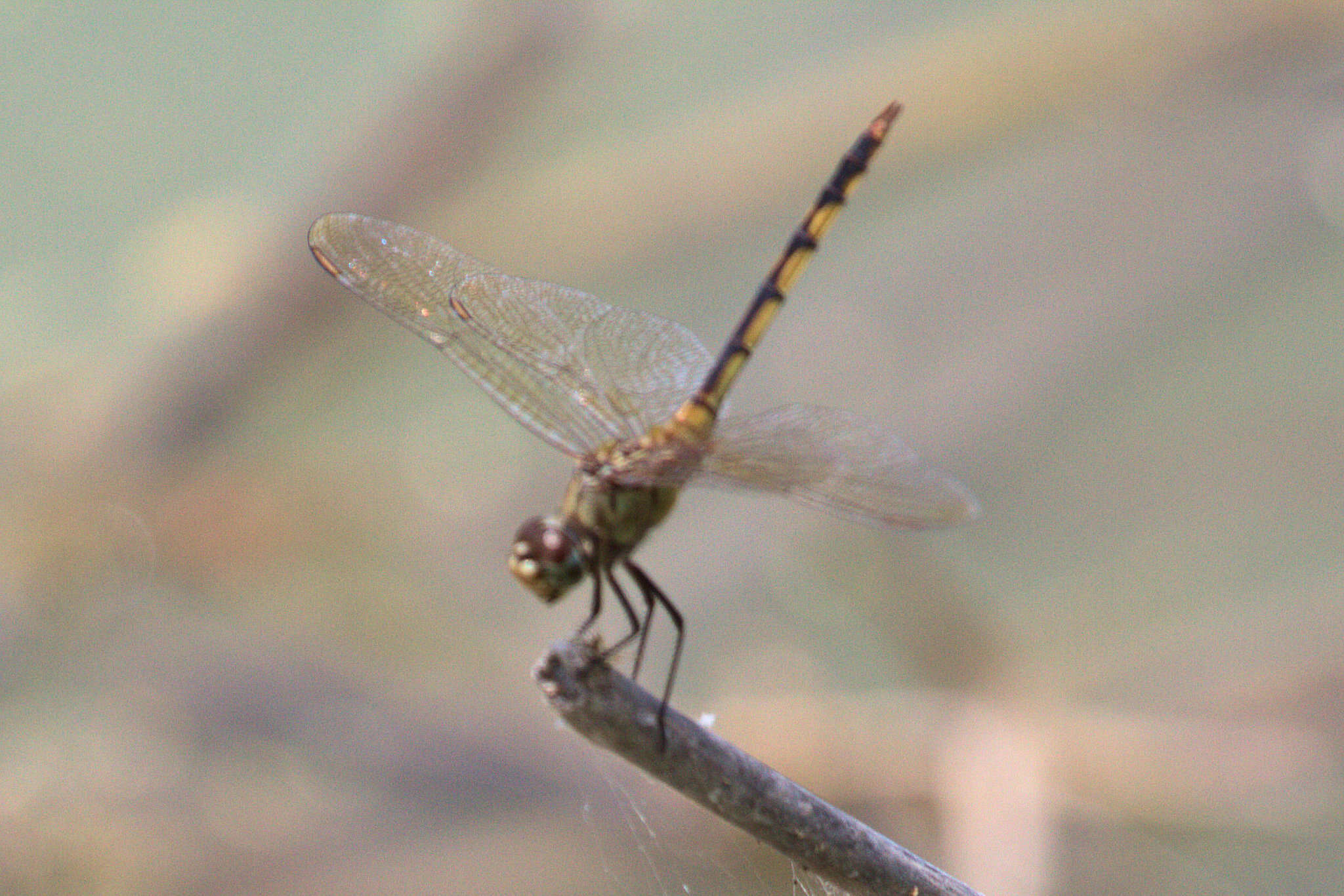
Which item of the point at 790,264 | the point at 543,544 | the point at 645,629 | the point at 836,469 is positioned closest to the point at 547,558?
the point at 543,544

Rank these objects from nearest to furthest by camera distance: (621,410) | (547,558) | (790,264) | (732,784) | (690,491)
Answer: (732,784), (547,558), (621,410), (790,264), (690,491)

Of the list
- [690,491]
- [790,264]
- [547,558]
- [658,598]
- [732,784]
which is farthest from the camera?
[690,491]

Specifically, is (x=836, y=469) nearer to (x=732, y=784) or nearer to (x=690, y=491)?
(x=732, y=784)

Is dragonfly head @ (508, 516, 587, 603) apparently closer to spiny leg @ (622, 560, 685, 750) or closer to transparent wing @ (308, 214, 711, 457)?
spiny leg @ (622, 560, 685, 750)

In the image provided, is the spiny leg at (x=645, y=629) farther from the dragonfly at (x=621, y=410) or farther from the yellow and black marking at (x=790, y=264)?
the yellow and black marking at (x=790, y=264)

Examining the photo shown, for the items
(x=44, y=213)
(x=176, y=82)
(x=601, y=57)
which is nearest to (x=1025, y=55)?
(x=601, y=57)

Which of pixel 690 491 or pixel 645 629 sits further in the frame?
pixel 690 491

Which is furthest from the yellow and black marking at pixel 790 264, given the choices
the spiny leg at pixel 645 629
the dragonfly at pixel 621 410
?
the spiny leg at pixel 645 629
